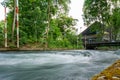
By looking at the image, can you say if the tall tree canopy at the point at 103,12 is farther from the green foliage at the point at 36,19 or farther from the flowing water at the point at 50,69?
the flowing water at the point at 50,69

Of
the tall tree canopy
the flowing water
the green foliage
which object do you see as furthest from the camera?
the tall tree canopy

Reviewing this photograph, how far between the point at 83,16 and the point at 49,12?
845 inches

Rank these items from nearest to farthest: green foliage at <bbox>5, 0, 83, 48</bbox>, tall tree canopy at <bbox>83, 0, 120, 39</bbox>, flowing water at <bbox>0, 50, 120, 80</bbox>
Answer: flowing water at <bbox>0, 50, 120, 80</bbox> < green foliage at <bbox>5, 0, 83, 48</bbox> < tall tree canopy at <bbox>83, 0, 120, 39</bbox>

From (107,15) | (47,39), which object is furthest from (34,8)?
(107,15)

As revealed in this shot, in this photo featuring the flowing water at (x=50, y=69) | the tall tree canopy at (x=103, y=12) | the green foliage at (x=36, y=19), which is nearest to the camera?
the flowing water at (x=50, y=69)

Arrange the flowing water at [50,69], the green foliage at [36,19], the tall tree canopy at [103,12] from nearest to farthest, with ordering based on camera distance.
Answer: the flowing water at [50,69]
the green foliage at [36,19]
the tall tree canopy at [103,12]

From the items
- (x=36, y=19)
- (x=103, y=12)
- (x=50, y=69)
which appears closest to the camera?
(x=50, y=69)

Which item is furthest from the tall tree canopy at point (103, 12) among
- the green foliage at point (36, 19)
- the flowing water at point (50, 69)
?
the flowing water at point (50, 69)

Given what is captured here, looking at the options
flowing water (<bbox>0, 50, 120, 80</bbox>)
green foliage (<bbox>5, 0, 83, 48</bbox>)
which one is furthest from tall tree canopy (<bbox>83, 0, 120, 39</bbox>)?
flowing water (<bbox>0, 50, 120, 80</bbox>)

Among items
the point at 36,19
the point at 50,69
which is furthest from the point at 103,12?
the point at 50,69

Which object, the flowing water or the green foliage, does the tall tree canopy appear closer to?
the green foliage

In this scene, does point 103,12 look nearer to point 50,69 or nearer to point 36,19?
point 36,19

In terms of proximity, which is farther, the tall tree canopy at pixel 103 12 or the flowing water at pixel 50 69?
the tall tree canopy at pixel 103 12

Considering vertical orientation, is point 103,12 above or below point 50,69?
above
